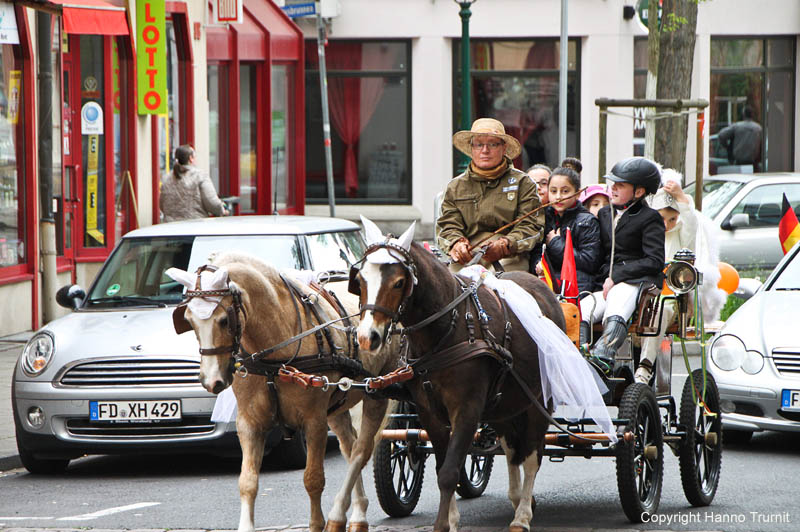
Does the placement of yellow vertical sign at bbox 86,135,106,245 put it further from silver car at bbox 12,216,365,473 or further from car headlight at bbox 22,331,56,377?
car headlight at bbox 22,331,56,377

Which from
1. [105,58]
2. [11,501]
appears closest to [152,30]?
[105,58]

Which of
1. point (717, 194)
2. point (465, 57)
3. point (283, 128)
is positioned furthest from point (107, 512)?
point (283, 128)

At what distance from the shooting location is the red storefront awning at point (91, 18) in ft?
52.0

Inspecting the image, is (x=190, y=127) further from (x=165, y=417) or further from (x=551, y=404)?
(x=551, y=404)

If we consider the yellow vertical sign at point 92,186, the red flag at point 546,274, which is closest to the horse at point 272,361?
the red flag at point 546,274

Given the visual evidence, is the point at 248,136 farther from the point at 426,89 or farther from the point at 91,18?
the point at 91,18

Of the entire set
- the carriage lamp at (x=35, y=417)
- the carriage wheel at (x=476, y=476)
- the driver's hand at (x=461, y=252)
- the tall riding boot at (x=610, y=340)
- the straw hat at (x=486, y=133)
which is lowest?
the carriage wheel at (x=476, y=476)

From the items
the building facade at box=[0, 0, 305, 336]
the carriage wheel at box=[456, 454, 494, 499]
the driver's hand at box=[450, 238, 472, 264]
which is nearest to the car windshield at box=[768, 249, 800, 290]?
the carriage wheel at box=[456, 454, 494, 499]

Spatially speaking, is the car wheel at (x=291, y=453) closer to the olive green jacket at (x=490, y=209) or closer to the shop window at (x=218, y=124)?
the olive green jacket at (x=490, y=209)

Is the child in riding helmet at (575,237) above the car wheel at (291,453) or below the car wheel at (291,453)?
above

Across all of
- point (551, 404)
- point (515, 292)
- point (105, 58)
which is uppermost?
point (105, 58)

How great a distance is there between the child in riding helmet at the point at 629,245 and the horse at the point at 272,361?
4.79 ft

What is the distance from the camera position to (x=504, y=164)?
27.3ft

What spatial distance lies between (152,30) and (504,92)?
11360 mm
